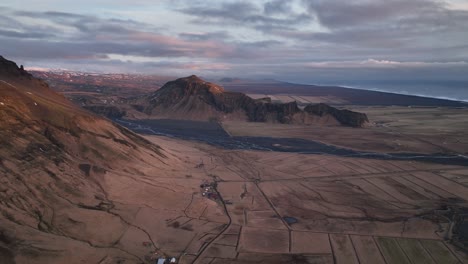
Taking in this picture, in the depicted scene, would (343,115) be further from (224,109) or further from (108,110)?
(108,110)

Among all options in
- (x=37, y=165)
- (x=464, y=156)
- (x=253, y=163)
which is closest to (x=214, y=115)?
(x=253, y=163)

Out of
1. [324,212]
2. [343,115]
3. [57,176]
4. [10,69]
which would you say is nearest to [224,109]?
[343,115]

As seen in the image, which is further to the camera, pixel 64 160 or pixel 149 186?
pixel 149 186

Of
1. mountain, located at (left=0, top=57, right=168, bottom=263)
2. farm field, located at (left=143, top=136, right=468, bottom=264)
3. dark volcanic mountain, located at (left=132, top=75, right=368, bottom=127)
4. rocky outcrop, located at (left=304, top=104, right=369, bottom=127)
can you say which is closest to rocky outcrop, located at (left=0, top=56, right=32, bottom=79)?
mountain, located at (left=0, top=57, right=168, bottom=263)

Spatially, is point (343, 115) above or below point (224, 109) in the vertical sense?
above

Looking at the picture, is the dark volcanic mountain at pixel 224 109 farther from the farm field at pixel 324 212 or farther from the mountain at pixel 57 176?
the mountain at pixel 57 176

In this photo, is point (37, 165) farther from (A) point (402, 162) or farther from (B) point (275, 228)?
(A) point (402, 162)

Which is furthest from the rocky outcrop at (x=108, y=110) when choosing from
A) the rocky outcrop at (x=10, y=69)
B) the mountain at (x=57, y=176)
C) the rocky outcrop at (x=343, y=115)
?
the mountain at (x=57, y=176)
